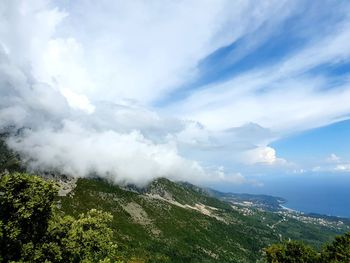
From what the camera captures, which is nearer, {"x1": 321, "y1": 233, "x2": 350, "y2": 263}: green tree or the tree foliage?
the tree foliage

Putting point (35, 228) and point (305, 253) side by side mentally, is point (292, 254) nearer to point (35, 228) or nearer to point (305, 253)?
point (305, 253)

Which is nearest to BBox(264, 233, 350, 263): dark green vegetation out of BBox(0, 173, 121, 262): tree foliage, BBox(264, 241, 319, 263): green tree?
BBox(264, 241, 319, 263): green tree

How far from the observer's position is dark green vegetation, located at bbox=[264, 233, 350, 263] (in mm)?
94062

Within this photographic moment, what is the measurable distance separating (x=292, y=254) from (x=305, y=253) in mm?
3330

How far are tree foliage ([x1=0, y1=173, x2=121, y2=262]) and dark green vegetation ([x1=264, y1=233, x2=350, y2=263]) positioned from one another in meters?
66.7

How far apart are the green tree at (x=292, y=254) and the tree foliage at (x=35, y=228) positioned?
6646 centimetres

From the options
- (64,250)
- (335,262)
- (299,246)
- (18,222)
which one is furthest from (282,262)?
(18,222)

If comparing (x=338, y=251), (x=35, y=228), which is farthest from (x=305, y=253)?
(x=35, y=228)

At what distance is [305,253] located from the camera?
96.2 meters

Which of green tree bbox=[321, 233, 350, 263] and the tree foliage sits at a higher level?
the tree foliage

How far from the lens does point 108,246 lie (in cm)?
4741

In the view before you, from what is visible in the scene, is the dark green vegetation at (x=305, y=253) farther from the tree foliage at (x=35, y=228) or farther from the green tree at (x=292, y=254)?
the tree foliage at (x=35, y=228)

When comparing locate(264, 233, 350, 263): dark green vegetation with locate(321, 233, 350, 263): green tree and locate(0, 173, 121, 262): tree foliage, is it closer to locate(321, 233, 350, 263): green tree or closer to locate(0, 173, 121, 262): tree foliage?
locate(321, 233, 350, 263): green tree

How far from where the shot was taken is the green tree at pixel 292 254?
9600cm
